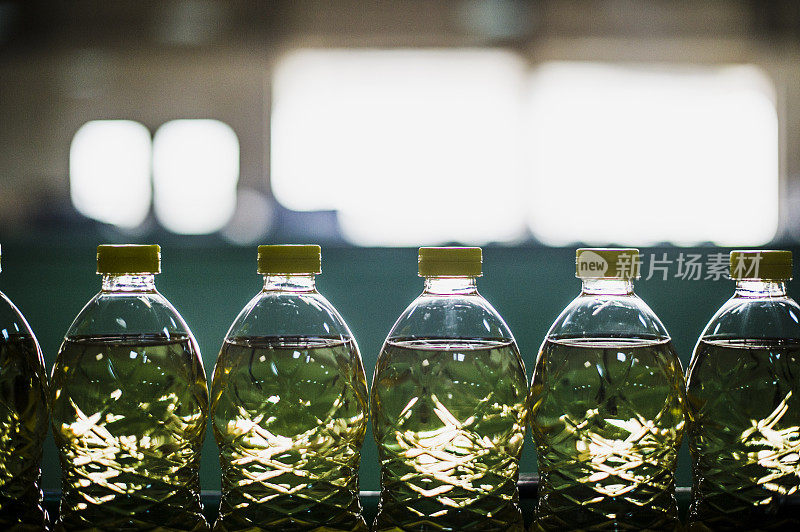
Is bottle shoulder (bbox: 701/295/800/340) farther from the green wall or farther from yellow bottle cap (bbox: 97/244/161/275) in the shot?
yellow bottle cap (bbox: 97/244/161/275)

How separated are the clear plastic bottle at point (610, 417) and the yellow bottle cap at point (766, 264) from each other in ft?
Answer: 0.43

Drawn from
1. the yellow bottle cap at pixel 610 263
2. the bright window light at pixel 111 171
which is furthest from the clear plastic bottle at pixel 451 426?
the bright window light at pixel 111 171

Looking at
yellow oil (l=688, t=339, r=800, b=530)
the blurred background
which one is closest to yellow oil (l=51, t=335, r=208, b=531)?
the blurred background

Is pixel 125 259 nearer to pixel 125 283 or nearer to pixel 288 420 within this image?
pixel 125 283

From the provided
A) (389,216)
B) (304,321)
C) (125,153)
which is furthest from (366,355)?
(125,153)

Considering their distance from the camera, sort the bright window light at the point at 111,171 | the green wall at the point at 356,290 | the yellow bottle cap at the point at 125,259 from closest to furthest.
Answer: the yellow bottle cap at the point at 125,259 < the green wall at the point at 356,290 < the bright window light at the point at 111,171

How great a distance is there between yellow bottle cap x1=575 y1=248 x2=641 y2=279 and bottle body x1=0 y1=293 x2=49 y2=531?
724 millimetres

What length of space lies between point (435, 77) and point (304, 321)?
0.86 m

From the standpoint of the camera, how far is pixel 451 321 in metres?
0.98

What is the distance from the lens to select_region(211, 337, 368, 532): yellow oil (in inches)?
37.0

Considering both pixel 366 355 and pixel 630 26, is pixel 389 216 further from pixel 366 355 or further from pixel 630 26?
pixel 630 26

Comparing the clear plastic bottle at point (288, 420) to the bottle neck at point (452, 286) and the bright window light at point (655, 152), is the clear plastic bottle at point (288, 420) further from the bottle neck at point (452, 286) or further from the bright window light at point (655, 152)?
the bright window light at point (655, 152)

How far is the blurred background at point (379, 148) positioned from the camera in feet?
3.92

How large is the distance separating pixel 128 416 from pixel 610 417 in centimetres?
60
